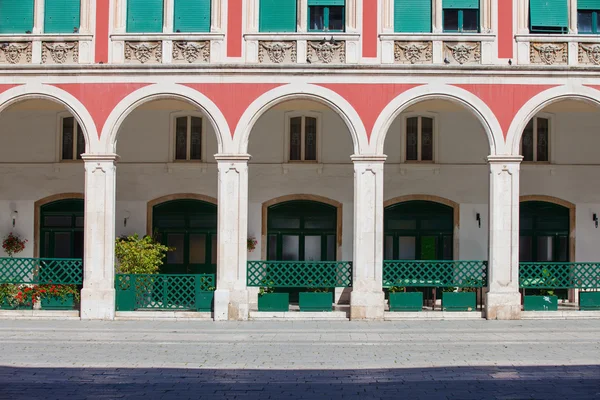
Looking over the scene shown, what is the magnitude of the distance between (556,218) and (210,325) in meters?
11.4

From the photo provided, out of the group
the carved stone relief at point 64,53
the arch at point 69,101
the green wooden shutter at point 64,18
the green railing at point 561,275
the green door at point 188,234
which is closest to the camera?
the arch at point 69,101

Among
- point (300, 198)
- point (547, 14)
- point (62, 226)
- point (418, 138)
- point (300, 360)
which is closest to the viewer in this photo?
point (300, 360)

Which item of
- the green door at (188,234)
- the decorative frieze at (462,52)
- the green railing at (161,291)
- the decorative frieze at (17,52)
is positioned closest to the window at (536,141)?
the decorative frieze at (462,52)

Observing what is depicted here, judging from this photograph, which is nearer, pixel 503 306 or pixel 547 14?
pixel 503 306

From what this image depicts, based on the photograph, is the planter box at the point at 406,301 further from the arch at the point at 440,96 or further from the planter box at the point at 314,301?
the arch at the point at 440,96

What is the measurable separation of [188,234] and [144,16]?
6844mm

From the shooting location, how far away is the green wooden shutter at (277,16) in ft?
63.3

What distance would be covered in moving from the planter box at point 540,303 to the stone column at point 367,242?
12.9 ft

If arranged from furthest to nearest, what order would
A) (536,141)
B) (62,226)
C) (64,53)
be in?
(62,226), (536,141), (64,53)

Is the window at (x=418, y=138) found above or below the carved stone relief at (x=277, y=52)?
below

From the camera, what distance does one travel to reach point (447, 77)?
62.1 ft

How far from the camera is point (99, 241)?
62.0 feet

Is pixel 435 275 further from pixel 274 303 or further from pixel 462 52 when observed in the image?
pixel 462 52

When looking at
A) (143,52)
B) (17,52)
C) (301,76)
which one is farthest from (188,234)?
(17,52)
